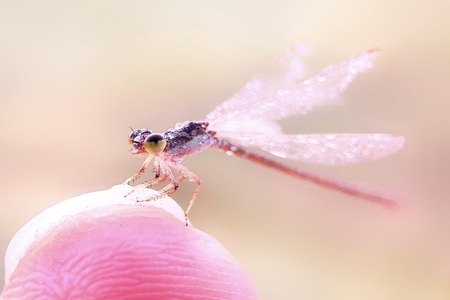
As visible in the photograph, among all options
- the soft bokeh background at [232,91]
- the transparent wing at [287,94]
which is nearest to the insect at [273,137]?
the transparent wing at [287,94]

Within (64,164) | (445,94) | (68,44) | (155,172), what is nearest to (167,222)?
(155,172)

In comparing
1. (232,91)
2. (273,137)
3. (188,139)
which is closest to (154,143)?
(188,139)

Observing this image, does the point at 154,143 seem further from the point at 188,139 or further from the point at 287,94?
the point at 287,94

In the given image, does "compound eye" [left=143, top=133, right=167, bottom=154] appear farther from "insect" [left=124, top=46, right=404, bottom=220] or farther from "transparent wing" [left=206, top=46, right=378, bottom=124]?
"transparent wing" [left=206, top=46, right=378, bottom=124]

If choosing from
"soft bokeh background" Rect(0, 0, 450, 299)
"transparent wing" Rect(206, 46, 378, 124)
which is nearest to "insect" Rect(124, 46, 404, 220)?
"transparent wing" Rect(206, 46, 378, 124)

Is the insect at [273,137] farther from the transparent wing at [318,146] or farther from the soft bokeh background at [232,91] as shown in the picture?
the soft bokeh background at [232,91]

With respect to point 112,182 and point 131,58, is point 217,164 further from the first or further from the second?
point 131,58

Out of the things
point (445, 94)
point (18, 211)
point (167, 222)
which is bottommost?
point (167, 222)
